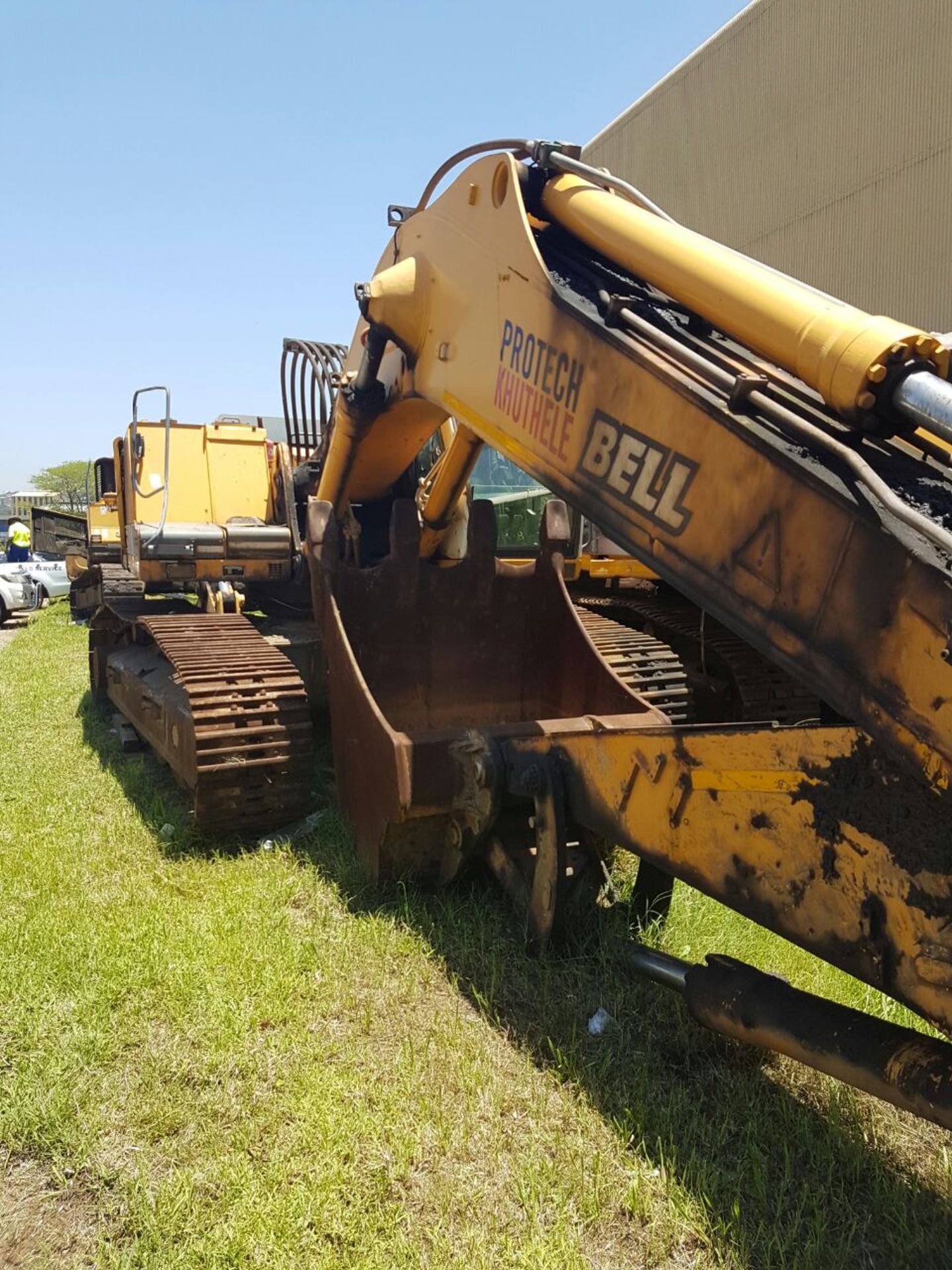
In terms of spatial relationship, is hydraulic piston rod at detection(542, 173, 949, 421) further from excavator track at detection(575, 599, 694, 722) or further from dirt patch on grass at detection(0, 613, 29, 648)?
dirt patch on grass at detection(0, 613, 29, 648)

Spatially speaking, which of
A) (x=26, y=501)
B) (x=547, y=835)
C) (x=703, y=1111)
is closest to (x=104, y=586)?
(x=547, y=835)

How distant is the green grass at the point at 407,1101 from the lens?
82.5 inches

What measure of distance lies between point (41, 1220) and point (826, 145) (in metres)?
18.6

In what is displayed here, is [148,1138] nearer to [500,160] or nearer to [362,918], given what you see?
[362,918]

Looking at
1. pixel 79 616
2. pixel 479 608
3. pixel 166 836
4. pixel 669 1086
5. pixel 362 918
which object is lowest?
pixel 79 616

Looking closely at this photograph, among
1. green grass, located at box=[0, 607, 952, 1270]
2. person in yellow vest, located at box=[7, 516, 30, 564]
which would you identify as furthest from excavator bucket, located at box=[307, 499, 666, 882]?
person in yellow vest, located at box=[7, 516, 30, 564]

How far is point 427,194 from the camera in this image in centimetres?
386

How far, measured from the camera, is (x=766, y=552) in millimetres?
2047

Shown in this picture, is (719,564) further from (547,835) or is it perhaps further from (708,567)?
(547,835)

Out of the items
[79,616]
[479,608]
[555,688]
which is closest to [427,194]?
[479,608]

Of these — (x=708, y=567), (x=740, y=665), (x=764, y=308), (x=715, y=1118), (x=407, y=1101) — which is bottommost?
(x=407, y=1101)

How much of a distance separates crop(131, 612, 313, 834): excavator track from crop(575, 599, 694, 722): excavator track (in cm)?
145

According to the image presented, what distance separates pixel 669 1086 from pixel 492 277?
2.34m

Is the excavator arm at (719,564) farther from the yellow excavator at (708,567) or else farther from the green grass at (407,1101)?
the green grass at (407,1101)
